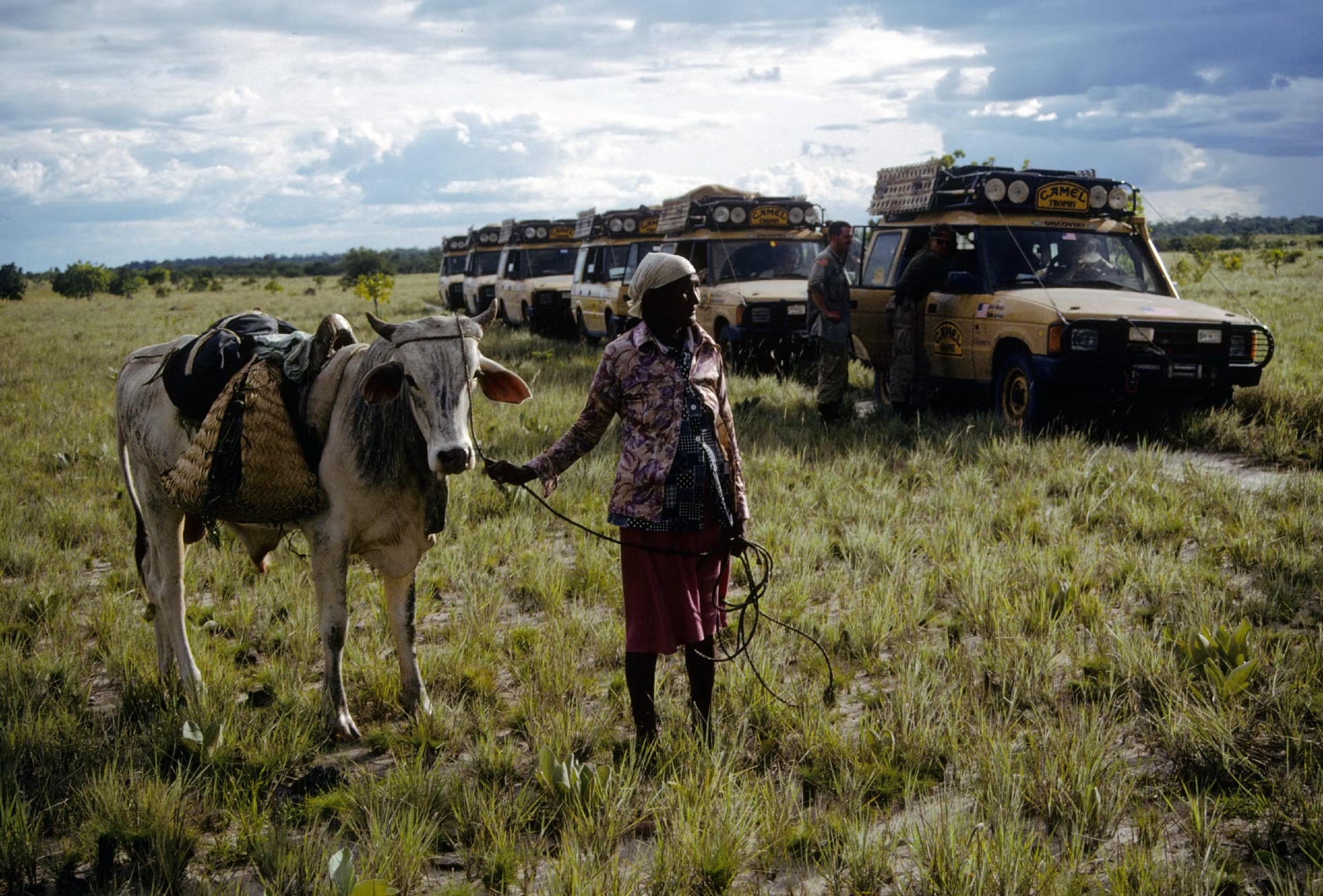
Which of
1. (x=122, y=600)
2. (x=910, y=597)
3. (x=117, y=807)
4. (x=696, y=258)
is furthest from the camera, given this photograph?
(x=696, y=258)

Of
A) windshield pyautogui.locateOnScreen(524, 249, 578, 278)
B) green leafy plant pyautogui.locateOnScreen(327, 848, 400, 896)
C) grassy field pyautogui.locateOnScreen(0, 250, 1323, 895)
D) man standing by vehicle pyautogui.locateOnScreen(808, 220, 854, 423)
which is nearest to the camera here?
green leafy plant pyautogui.locateOnScreen(327, 848, 400, 896)

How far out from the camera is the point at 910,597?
228 inches

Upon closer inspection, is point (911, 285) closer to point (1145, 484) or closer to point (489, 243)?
point (1145, 484)

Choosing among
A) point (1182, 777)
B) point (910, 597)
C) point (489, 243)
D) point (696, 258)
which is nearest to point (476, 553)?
point (910, 597)

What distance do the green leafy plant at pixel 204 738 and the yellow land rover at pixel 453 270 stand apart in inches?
1010

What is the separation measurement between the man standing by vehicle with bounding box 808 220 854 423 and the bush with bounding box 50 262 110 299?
56.7 metres

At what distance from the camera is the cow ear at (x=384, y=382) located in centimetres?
391

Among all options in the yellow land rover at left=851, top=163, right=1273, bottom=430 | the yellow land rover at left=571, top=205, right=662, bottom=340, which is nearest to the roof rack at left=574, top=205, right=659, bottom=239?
the yellow land rover at left=571, top=205, right=662, bottom=340

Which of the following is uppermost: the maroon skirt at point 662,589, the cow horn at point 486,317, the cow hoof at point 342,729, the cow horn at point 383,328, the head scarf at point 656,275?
the head scarf at point 656,275

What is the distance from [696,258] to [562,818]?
12.1 m

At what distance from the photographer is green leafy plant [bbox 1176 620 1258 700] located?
4.30 metres

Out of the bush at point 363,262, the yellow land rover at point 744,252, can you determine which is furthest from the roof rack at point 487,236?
the bush at point 363,262

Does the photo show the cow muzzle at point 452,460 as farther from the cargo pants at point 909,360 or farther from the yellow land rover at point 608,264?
the yellow land rover at point 608,264

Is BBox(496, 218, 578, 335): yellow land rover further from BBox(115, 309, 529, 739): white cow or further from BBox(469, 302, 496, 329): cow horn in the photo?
BBox(469, 302, 496, 329): cow horn
